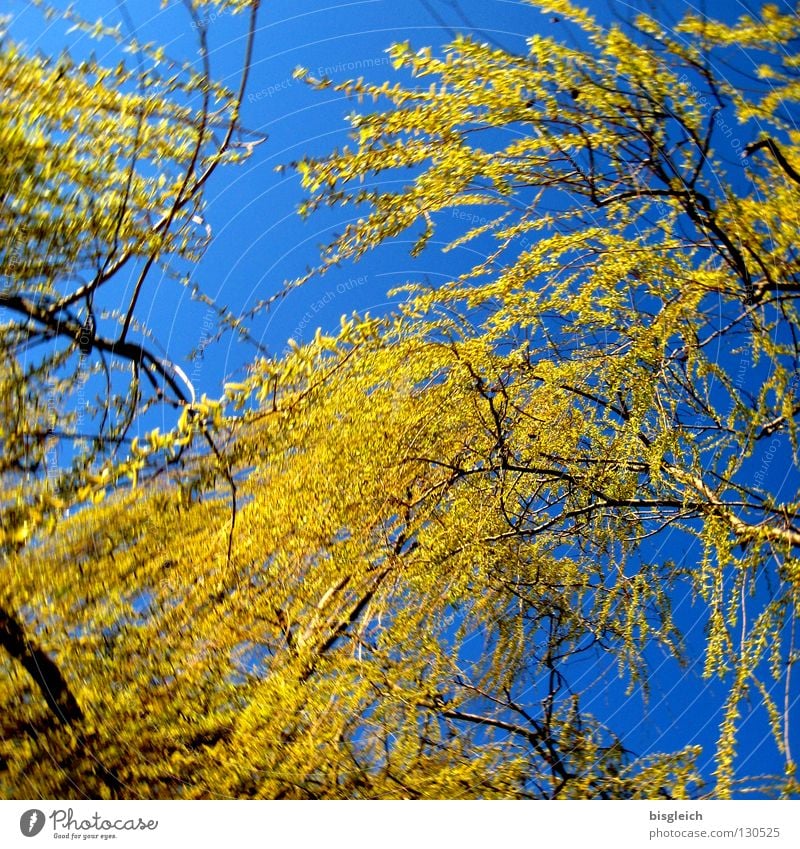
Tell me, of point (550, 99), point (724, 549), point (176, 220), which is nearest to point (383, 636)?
point (724, 549)

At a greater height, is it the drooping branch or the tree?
the tree

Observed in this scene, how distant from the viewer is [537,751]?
99cm

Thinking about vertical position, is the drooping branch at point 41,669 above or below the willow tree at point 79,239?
below

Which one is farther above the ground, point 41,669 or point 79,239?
point 79,239

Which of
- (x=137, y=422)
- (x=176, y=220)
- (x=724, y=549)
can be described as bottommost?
(x=137, y=422)

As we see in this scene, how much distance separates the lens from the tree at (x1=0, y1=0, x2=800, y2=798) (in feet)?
3.18

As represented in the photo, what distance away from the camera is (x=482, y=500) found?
3.58 ft

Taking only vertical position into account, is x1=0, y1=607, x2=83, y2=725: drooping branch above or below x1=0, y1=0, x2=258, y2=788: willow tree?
below

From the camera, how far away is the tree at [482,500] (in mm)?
968

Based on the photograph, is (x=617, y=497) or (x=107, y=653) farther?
(x=617, y=497)

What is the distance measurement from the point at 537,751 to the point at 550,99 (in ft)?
3.28

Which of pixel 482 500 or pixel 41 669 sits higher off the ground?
pixel 482 500
